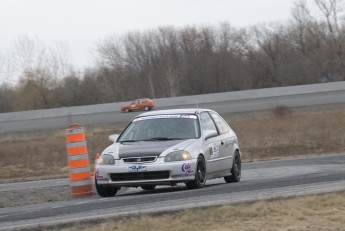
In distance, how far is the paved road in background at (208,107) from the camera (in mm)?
45375

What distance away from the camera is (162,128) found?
12102 millimetres

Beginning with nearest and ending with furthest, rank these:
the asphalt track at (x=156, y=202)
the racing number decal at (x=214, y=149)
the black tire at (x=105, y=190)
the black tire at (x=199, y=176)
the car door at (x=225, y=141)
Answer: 1. the asphalt track at (x=156, y=202)
2. the black tire at (x=199, y=176)
3. the black tire at (x=105, y=190)
4. the racing number decal at (x=214, y=149)
5. the car door at (x=225, y=141)

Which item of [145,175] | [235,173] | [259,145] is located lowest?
[259,145]

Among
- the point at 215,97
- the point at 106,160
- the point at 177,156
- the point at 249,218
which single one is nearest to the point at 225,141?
the point at 177,156

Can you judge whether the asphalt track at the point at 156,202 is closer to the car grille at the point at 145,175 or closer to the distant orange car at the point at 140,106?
the car grille at the point at 145,175

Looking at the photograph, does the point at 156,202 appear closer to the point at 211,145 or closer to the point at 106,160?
the point at 106,160

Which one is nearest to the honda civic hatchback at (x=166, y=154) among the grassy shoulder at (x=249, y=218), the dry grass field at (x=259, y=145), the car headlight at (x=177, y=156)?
the car headlight at (x=177, y=156)

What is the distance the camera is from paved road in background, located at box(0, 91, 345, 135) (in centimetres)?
4538

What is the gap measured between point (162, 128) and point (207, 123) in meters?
1.13

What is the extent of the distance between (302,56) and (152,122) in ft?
242

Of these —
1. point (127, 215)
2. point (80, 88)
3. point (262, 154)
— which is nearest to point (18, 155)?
point (262, 154)

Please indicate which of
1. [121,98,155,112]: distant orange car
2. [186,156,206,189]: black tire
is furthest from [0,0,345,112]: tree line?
[186,156,206,189]: black tire

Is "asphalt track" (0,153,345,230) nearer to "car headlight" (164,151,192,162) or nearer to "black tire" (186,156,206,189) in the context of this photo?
"black tire" (186,156,206,189)

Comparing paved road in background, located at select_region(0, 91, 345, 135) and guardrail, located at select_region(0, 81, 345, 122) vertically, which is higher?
guardrail, located at select_region(0, 81, 345, 122)
